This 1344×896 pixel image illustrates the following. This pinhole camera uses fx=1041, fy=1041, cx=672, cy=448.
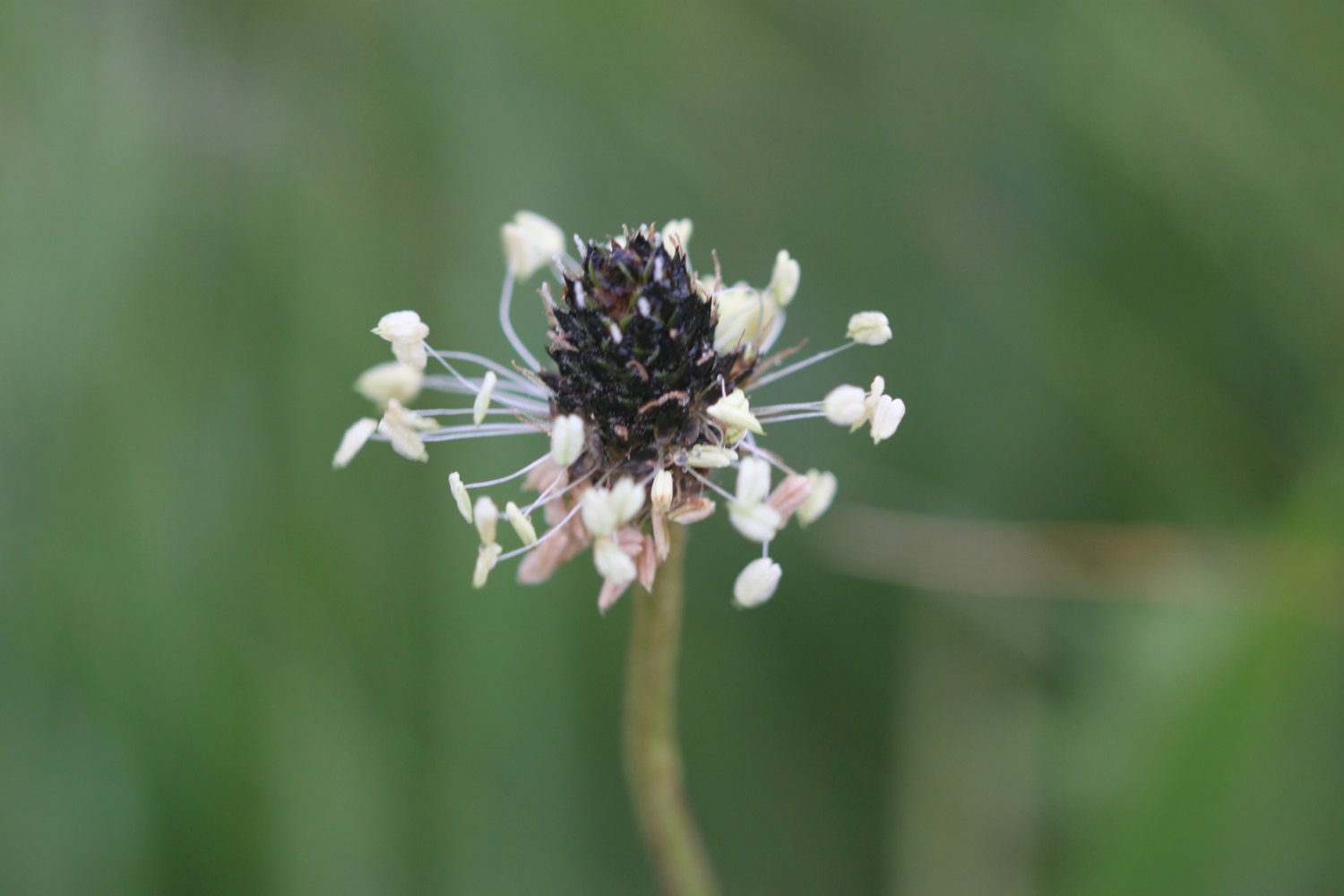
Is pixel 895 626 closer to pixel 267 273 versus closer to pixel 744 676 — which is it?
pixel 744 676

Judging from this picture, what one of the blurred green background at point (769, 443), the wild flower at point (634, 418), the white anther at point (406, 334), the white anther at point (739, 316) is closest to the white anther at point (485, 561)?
the wild flower at point (634, 418)

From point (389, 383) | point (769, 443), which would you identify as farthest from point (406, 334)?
point (769, 443)

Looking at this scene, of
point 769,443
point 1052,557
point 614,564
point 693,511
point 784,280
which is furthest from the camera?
point 769,443

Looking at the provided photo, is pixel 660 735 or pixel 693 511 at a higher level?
pixel 693 511

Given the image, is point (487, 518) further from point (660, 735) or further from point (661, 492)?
point (660, 735)

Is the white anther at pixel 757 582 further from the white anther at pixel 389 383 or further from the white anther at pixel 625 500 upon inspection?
the white anther at pixel 389 383

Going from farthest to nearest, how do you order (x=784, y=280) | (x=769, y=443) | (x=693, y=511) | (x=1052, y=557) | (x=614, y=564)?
1. (x=769, y=443)
2. (x=1052, y=557)
3. (x=784, y=280)
4. (x=693, y=511)
5. (x=614, y=564)
